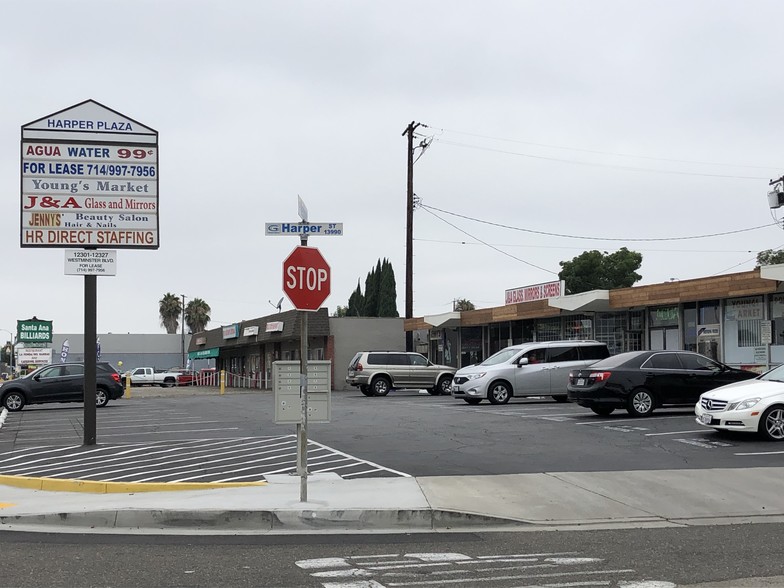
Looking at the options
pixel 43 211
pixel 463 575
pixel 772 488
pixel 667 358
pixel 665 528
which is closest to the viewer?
pixel 463 575

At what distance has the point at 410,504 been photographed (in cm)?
1025

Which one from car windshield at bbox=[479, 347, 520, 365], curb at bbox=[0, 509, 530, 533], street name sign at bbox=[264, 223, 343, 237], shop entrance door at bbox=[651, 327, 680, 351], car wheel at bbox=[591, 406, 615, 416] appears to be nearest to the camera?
curb at bbox=[0, 509, 530, 533]

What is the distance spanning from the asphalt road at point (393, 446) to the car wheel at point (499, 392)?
262 centimetres

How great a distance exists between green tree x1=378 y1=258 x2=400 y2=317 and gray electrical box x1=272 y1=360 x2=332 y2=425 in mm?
58873

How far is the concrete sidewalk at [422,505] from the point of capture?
981cm

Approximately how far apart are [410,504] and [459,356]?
109 feet

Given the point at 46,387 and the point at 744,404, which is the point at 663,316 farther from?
the point at 46,387

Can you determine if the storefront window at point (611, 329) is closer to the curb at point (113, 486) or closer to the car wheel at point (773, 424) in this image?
the car wheel at point (773, 424)

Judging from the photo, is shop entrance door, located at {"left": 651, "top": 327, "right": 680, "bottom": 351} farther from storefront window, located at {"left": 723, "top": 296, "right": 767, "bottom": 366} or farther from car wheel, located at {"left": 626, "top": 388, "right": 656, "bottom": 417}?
car wheel, located at {"left": 626, "top": 388, "right": 656, "bottom": 417}

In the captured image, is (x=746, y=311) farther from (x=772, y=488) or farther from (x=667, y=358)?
(x=772, y=488)

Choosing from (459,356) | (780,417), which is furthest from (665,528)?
(459,356)

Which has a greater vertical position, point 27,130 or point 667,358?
point 27,130

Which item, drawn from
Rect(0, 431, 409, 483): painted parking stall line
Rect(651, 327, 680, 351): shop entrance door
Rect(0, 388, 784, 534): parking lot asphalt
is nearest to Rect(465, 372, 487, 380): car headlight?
Rect(651, 327, 680, 351): shop entrance door

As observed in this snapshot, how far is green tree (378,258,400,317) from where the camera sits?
2756 inches
